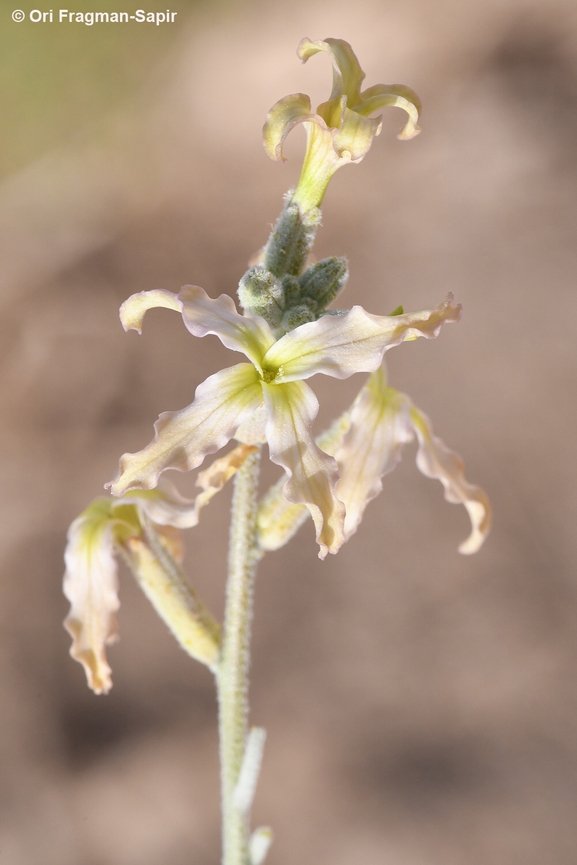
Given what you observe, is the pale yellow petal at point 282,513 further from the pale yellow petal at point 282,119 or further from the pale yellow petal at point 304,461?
the pale yellow petal at point 282,119

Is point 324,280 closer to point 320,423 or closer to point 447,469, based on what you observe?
point 447,469

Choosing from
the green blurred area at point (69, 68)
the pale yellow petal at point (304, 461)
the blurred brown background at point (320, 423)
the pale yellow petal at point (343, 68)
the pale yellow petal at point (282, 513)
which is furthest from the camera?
the green blurred area at point (69, 68)

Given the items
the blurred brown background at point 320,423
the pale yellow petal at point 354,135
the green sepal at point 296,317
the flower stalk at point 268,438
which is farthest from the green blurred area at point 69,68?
the green sepal at point 296,317

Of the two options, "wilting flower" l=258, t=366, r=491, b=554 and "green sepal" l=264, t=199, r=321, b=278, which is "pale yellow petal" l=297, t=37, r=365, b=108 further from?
Answer: "wilting flower" l=258, t=366, r=491, b=554

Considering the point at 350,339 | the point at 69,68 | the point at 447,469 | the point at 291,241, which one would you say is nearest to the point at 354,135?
the point at 291,241

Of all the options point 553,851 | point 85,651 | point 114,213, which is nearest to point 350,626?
point 553,851

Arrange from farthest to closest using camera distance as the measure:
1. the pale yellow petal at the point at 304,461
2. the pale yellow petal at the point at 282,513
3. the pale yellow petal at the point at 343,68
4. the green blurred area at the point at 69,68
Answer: the green blurred area at the point at 69,68 → the pale yellow petal at the point at 282,513 → the pale yellow petal at the point at 343,68 → the pale yellow petal at the point at 304,461
